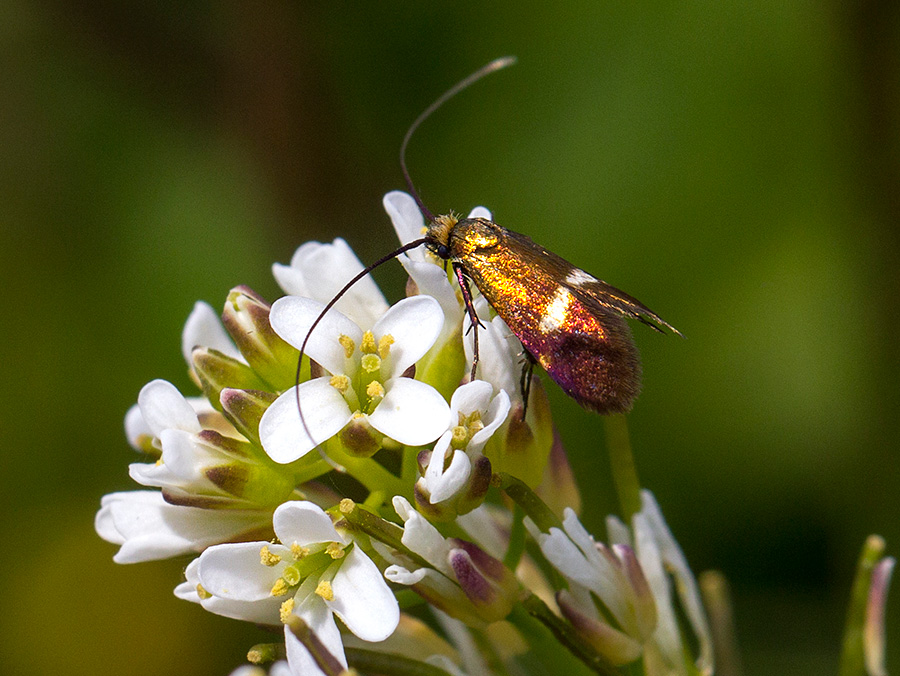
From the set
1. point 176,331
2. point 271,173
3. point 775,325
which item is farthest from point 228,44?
point 775,325

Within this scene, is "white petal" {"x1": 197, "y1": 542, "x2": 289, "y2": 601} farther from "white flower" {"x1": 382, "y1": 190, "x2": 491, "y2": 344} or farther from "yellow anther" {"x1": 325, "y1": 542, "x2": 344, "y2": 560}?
"white flower" {"x1": 382, "y1": 190, "x2": 491, "y2": 344}

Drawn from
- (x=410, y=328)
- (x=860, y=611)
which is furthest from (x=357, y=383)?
(x=860, y=611)

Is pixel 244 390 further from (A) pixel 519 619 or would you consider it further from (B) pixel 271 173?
(B) pixel 271 173

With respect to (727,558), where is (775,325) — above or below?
above

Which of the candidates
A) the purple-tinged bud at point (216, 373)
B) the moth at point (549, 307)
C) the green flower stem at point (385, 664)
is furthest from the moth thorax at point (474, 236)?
the green flower stem at point (385, 664)

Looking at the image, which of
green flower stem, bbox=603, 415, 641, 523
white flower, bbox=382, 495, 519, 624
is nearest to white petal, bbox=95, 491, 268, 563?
white flower, bbox=382, 495, 519, 624

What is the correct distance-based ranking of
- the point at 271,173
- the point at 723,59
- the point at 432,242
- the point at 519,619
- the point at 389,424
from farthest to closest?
the point at 271,173
the point at 723,59
the point at 432,242
the point at 519,619
the point at 389,424
